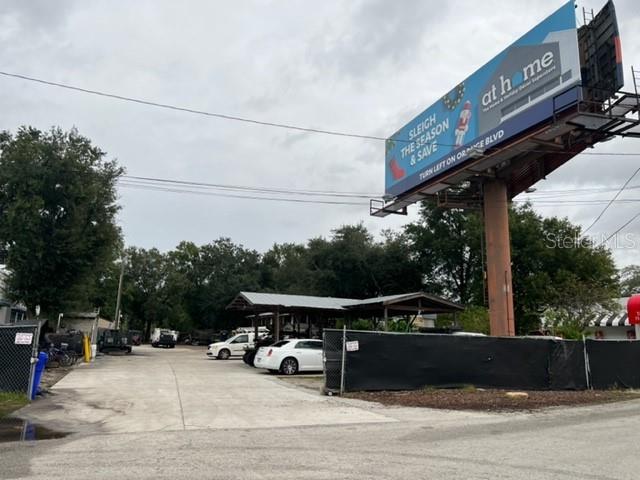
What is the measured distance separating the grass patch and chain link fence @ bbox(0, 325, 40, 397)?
0.59 ft

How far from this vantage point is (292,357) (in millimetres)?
21359

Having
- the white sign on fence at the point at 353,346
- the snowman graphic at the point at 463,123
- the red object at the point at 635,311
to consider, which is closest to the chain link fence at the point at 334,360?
the white sign on fence at the point at 353,346

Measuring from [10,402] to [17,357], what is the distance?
4.21ft

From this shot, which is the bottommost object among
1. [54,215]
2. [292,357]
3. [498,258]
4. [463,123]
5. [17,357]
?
[292,357]

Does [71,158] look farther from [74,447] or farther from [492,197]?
[74,447]

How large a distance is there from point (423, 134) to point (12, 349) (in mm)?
20723

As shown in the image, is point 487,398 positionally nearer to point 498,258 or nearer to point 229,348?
point 498,258

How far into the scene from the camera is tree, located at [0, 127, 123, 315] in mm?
28156

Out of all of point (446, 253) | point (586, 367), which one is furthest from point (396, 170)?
point (446, 253)

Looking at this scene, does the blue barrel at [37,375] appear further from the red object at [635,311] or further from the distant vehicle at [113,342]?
the distant vehicle at [113,342]

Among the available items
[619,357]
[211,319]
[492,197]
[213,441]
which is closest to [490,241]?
[492,197]

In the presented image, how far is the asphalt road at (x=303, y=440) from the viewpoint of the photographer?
6.79 metres

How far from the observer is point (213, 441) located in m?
8.70

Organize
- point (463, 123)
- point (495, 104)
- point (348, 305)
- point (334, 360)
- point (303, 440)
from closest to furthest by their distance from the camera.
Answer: point (303, 440), point (334, 360), point (495, 104), point (463, 123), point (348, 305)
